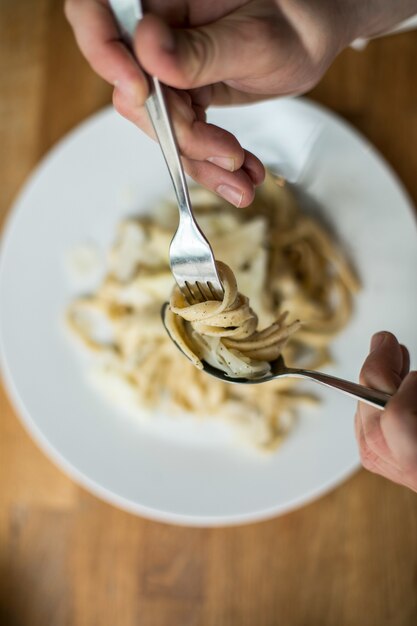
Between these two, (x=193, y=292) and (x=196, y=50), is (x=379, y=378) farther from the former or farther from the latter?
(x=196, y=50)

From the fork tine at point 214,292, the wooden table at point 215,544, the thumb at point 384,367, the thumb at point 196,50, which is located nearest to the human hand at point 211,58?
the thumb at point 196,50

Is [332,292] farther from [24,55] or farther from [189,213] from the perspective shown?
[24,55]

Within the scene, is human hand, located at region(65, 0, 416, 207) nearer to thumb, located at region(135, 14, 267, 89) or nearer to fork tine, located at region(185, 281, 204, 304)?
thumb, located at region(135, 14, 267, 89)

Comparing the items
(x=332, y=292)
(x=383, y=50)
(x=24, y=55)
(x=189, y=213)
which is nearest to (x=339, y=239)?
(x=332, y=292)

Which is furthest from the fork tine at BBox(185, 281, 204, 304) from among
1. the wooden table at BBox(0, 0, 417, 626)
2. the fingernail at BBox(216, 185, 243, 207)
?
the wooden table at BBox(0, 0, 417, 626)

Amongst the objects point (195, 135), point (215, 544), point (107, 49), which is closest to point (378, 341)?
point (195, 135)

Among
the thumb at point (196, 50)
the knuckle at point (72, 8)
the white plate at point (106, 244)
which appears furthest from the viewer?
the white plate at point (106, 244)

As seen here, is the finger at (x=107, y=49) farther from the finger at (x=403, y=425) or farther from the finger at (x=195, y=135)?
the finger at (x=403, y=425)
